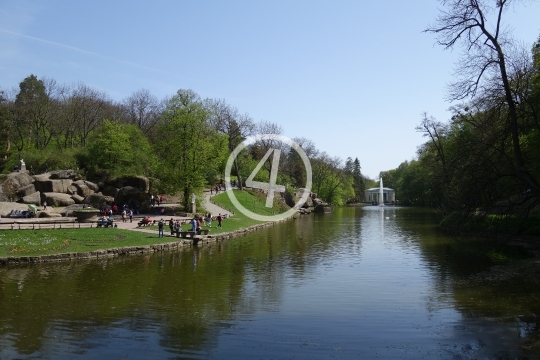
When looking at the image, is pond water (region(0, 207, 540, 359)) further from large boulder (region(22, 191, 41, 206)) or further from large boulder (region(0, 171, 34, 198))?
large boulder (region(0, 171, 34, 198))

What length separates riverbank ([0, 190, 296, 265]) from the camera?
927 inches

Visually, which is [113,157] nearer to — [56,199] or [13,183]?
[56,199]

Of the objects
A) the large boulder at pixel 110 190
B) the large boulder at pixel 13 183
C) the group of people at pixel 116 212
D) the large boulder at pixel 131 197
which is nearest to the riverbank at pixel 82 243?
the group of people at pixel 116 212

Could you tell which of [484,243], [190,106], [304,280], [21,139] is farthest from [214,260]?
[21,139]

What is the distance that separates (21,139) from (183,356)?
6233 centimetres

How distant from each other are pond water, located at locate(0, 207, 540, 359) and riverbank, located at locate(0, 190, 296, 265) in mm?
1261

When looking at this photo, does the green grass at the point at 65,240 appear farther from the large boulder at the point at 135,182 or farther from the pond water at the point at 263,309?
the large boulder at the point at 135,182

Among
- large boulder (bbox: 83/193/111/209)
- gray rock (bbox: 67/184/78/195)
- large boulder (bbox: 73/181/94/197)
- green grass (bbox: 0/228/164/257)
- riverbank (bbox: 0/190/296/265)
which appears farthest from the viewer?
large boulder (bbox: 73/181/94/197)

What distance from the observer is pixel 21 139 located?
62969 mm

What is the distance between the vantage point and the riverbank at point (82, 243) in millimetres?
23547

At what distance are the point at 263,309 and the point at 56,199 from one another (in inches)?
1441

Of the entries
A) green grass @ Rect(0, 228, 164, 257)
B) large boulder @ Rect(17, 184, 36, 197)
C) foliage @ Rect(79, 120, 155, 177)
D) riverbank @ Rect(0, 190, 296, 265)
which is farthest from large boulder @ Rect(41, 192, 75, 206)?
green grass @ Rect(0, 228, 164, 257)

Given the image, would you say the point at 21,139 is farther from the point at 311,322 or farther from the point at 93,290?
the point at 311,322

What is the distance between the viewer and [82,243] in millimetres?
26734
